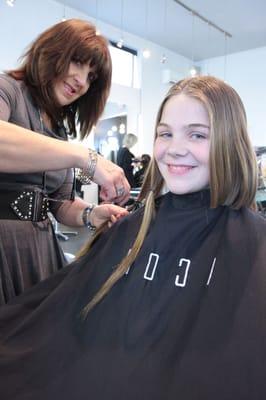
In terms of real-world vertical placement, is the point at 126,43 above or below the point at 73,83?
above

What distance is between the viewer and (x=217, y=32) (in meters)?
5.37

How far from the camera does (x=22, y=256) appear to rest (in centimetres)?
103

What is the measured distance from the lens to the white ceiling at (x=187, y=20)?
14.7ft

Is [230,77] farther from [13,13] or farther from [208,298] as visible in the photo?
→ [208,298]

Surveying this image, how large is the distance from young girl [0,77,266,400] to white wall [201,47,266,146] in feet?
17.8

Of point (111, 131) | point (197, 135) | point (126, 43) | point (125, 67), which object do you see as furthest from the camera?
point (125, 67)

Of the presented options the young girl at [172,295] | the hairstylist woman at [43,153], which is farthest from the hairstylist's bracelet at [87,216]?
the young girl at [172,295]

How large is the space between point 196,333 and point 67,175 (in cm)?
69

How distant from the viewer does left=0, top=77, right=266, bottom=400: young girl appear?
73cm

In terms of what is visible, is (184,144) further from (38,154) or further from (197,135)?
(38,154)

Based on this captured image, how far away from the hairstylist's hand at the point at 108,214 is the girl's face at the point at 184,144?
0.18m

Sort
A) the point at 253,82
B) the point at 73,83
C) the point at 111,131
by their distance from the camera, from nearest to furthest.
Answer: the point at 73,83, the point at 111,131, the point at 253,82

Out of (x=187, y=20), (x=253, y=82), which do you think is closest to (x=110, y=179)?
(x=187, y=20)

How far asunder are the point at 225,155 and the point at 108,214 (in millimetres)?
405
